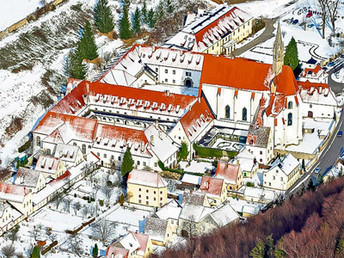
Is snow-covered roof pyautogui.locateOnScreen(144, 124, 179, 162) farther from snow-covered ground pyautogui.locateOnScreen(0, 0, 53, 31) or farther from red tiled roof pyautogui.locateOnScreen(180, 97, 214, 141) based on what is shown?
snow-covered ground pyautogui.locateOnScreen(0, 0, 53, 31)

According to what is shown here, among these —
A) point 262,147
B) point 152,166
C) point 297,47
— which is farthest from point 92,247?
point 297,47

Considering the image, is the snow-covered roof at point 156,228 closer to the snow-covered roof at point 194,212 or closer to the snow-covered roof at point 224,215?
the snow-covered roof at point 194,212

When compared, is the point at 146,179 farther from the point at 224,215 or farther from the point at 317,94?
the point at 317,94

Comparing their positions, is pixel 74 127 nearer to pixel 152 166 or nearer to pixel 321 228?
pixel 152 166

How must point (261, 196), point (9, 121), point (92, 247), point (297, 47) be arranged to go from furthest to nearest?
point (297, 47)
point (9, 121)
point (261, 196)
point (92, 247)

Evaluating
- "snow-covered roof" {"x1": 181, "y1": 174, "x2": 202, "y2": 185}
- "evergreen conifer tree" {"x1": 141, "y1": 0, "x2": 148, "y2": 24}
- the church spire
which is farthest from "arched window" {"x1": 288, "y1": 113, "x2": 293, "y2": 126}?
"evergreen conifer tree" {"x1": 141, "y1": 0, "x2": 148, "y2": 24}
